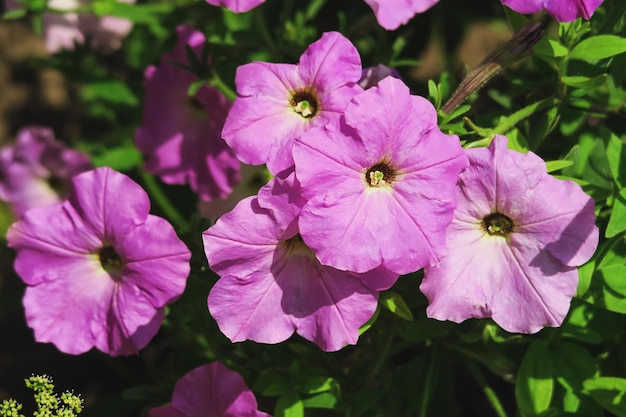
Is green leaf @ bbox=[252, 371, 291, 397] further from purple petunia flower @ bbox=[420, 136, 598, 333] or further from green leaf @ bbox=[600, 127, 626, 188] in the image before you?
green leaf @ bbox=[600, 127, 626, 188]

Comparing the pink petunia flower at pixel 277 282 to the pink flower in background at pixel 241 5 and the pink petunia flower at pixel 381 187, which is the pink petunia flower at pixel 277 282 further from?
the pink flower in background at pixel 241 5

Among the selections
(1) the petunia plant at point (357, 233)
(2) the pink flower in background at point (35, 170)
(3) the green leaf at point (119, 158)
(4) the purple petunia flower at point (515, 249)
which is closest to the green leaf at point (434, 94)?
(1) the petunia plant at point (357, 233)

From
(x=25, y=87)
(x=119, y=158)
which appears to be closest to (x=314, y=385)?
(x=119, y=158)

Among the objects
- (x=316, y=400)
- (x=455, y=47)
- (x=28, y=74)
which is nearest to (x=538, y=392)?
(x=316, y=400)

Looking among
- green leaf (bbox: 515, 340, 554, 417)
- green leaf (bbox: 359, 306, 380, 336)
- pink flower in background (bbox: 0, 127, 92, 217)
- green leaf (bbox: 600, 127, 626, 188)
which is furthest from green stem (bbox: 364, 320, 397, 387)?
pink flower in background (bbox: 0, 127, 92, 217)

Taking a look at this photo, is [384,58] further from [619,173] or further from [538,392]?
[538,392]

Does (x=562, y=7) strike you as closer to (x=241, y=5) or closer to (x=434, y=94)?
(x=434, y=94)
